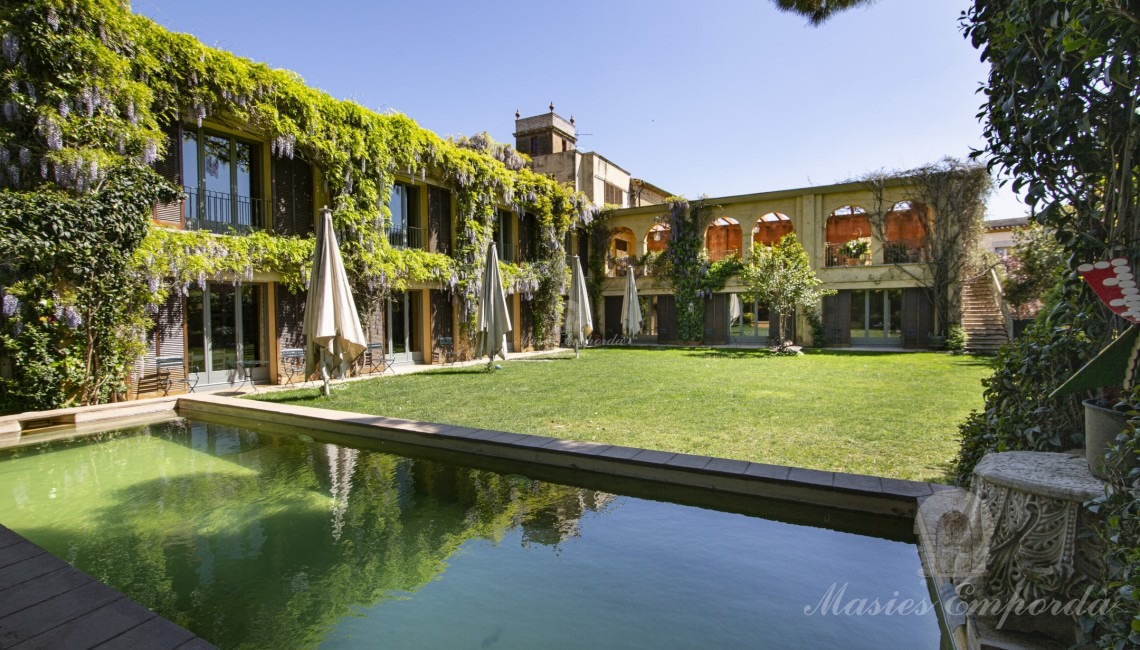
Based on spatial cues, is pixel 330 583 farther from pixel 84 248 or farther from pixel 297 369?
pixel 297 369

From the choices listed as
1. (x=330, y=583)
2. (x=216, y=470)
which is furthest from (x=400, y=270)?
(x=330, y=583)

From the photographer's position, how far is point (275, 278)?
36.4ft

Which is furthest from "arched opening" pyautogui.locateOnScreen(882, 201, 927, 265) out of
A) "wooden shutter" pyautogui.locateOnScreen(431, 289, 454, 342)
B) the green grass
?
"wooden shutter" pyautogui.locateOnScreen(431, 289, 454, 342)

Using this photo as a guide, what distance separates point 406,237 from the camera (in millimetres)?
14766

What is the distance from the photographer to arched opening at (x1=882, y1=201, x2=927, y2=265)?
18.5 m

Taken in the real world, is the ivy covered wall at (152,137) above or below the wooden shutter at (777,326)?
above

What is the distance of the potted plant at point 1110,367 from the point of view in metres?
1.98

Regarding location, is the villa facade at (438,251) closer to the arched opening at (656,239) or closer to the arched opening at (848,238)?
the arched opening at (848,238)

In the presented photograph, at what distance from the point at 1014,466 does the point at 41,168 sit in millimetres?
11117

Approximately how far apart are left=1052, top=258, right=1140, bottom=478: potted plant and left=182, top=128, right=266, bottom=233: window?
12.1 m

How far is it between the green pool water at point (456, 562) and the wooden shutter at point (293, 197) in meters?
7.53

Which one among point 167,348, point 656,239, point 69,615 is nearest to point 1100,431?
point 69,615

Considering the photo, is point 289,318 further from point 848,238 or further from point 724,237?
point 848,238

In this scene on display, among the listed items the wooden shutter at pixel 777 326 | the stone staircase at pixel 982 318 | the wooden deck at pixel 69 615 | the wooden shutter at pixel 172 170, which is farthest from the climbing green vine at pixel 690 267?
the wooden deck at pixel 69 615
